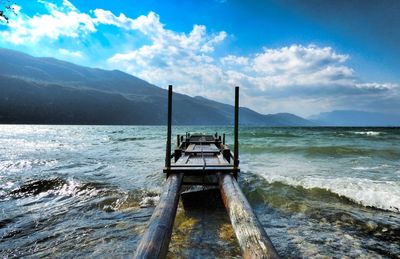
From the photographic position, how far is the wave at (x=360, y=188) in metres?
9.48

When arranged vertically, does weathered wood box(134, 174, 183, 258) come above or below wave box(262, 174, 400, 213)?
above

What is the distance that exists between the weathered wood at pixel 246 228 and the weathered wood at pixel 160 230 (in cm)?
129

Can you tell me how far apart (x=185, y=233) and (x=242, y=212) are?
185 centimetres

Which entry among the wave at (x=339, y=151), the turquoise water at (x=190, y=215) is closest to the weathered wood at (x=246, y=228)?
the turquoise water at (x=190, y=215)

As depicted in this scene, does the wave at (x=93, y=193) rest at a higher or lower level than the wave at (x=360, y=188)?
lower

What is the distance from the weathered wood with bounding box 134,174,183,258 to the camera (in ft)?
13.6

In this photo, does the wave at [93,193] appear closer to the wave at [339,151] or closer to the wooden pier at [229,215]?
the wooden pier at [229,215]

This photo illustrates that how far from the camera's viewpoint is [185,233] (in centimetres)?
689

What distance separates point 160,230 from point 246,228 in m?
1.57

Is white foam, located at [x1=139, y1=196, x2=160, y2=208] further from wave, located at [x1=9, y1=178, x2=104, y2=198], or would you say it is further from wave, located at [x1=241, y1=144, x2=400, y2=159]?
wave, located at [x1=241, y1=144, x2=400, y2=159]

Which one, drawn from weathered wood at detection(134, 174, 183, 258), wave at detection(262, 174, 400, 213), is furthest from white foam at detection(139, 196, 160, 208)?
wave at detection(262, 174, 400, 213)

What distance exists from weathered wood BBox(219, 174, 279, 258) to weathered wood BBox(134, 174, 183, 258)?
Answer: 1.29m

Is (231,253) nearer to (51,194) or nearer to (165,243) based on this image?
(165,243)

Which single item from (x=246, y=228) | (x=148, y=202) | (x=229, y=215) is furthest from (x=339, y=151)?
(x=246, y=228)
